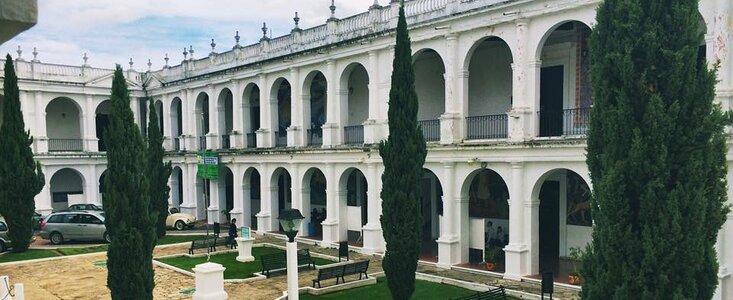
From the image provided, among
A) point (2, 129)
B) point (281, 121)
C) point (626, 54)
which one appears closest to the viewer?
point (626, 54)

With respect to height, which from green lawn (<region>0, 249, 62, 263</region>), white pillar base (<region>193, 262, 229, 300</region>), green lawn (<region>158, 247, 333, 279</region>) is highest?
white pillar base (<region>193, 262, 229, 300</region>)

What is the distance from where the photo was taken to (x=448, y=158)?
1833 cm

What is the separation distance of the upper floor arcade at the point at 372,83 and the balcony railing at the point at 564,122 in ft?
0.15

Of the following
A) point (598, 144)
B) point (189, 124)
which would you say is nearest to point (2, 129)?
point (189, 124)

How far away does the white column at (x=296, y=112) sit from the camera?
2397 centimetres

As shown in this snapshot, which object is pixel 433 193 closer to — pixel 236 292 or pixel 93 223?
pixel 236 292

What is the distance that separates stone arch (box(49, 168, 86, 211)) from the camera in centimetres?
3378

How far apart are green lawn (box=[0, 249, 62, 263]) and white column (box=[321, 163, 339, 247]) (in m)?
10.2

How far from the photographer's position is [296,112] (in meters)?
24.2

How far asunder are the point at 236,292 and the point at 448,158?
763 centimetres

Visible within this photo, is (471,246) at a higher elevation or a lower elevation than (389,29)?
lower

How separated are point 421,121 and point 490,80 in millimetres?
2792

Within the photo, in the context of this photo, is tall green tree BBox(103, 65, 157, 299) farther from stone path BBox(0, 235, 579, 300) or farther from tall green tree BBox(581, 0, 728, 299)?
tall green tree BBox(581, 0, 728, 299)

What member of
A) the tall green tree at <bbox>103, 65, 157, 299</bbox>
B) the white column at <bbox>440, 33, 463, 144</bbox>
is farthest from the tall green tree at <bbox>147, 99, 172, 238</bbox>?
the white column at <bbox>440, 33, 463, 144</bbox>
